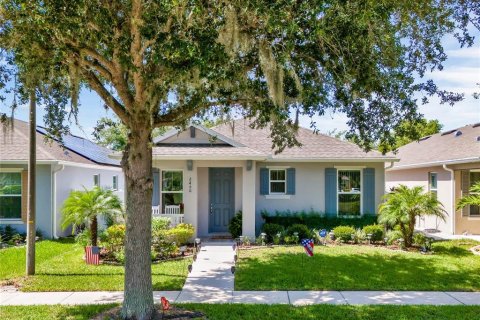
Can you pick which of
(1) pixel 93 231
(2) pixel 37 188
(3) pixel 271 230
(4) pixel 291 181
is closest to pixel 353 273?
(3) pixel 271 230

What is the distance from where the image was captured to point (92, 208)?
11.0 meters

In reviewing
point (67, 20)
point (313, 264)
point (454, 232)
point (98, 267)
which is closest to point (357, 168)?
point (454, 232)

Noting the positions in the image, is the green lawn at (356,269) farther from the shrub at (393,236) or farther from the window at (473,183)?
the window at (473,183)

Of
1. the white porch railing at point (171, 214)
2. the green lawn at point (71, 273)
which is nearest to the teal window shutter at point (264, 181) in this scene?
the white porch railing at point (171, 214)

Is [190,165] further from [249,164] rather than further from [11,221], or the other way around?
[11,221]

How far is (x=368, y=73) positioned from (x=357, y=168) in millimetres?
8959

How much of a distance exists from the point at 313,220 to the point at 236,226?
116 inches

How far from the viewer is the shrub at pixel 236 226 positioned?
45.2 ft

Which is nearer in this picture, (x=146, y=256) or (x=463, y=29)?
(x=146, y=256)

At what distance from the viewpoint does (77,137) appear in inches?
897

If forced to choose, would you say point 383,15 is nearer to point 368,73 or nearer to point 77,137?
point 368,73

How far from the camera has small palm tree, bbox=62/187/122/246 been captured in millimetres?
10984

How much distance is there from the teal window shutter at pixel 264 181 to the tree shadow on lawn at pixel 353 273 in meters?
3.81

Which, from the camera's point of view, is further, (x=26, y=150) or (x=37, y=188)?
(x=26, y=150)
